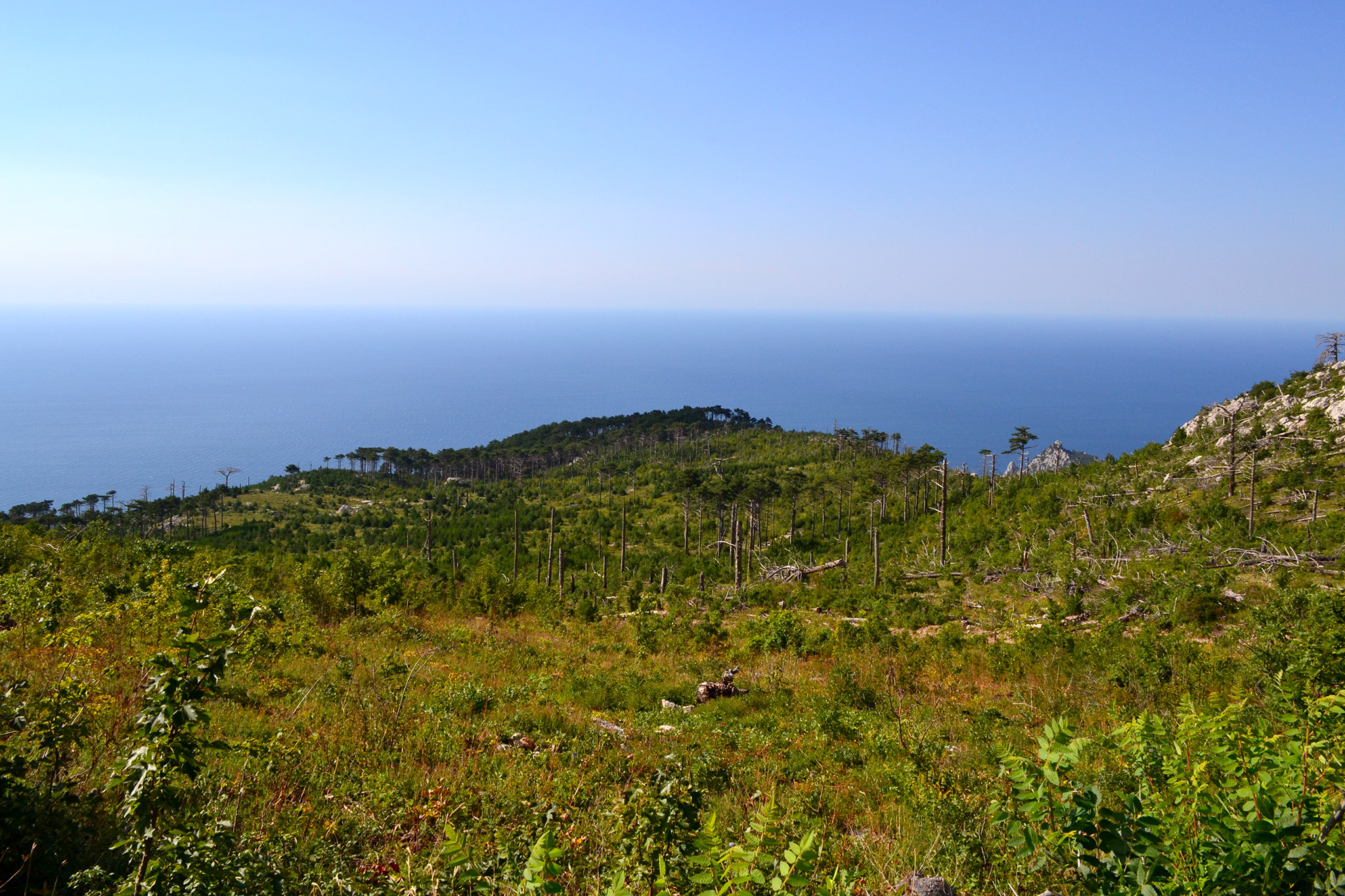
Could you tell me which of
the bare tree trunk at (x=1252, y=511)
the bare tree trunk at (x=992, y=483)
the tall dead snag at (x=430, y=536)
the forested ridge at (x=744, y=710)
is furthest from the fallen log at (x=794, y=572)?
the tall dead snag at (x=430, y=536)

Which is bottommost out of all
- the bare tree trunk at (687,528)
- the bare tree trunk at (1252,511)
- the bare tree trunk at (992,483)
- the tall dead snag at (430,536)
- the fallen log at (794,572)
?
the tall dead snag at (430,536)

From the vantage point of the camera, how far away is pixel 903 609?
2055 centimetres

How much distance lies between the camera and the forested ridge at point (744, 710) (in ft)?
9.50

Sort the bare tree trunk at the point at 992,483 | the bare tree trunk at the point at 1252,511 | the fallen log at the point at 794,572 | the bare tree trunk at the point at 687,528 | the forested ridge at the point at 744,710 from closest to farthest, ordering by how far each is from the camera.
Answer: the forested ridge at the point at 744,710
the bare tree trunk at the point at 1252,511
the fallen log at the point at 794,572
the bare tree trunk at the point at 992,483
the bare tree trunk at the point at 687,528

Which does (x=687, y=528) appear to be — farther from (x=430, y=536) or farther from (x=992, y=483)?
(x=430, y=536)

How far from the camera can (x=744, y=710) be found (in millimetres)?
10188

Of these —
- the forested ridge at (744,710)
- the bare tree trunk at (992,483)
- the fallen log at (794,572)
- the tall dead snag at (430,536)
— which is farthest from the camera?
the tall dead snag at (430,536)

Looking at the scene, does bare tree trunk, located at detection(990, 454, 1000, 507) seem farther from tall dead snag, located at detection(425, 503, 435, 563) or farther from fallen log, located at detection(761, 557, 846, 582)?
→ tall dead snag, located at detection(425, 503, 435, 563)

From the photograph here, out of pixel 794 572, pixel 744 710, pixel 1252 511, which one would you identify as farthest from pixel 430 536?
pixel 1252 511

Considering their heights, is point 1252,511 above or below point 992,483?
above

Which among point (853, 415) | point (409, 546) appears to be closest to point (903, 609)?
point (409, 546)

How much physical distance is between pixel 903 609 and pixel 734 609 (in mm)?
6944

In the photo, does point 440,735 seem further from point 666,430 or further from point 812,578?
point 666,430

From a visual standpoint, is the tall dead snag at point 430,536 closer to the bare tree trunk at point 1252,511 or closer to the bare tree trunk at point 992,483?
the bare tree trunk at point 992,483
